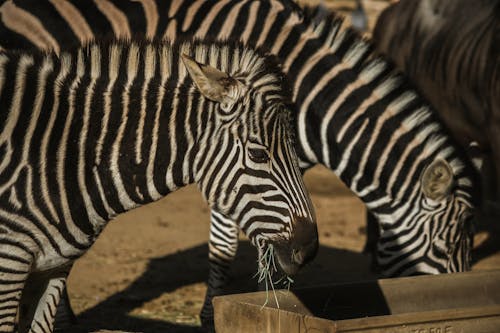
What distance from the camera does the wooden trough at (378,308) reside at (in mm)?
4527

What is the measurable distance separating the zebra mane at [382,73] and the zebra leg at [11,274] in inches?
122

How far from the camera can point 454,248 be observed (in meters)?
6.59

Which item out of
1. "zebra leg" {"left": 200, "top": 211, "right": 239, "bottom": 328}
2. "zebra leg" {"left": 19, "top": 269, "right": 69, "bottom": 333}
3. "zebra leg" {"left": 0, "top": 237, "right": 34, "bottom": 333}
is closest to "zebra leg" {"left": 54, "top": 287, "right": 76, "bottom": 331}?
"zebra leg" {"left": 200, "top": 211, "right": 239, "bottom": 328}

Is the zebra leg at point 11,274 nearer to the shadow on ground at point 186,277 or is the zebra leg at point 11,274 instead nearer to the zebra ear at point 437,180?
the shadow on ground at point 186,277

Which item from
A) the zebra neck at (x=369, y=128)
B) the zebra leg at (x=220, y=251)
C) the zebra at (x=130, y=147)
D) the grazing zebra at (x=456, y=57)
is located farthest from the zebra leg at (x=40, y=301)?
the grazing zebra at (x=456, y=57)

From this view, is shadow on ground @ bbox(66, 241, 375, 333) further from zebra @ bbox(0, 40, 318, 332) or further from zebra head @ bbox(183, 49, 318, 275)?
zebra head @ bbox(183, 49, 318, 275)

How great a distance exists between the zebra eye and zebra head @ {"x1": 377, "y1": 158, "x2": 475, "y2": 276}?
6.79 feet

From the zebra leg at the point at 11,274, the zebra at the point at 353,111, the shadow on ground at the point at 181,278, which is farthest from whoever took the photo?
the shadow on ground at the point at 181,278

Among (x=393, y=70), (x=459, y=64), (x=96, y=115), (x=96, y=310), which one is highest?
(x=459, y=64)

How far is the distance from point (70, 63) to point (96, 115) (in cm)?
32

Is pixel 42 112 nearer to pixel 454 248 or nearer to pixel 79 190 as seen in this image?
pixel 79 190

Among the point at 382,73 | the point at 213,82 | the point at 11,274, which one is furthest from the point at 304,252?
the point at 382,73

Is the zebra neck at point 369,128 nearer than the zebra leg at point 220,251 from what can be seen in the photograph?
Yes

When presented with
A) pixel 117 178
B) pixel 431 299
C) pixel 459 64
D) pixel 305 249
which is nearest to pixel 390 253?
pixel 431 299
